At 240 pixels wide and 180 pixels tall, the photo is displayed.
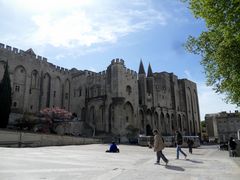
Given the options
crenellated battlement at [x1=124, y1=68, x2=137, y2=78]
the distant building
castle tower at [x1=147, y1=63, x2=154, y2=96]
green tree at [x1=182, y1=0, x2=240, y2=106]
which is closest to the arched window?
crenellated battlement at [x1=124, y1=68, x2=137, y2=78]

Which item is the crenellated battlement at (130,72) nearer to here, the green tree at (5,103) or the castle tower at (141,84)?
the castle tower at (141,84)

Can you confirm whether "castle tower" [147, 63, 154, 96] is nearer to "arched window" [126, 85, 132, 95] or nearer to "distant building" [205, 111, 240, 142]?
"arched window" [126, 85, 132, 95]

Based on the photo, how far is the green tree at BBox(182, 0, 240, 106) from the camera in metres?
9.70

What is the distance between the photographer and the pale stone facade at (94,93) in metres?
42.6

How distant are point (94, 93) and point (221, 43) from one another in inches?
1550

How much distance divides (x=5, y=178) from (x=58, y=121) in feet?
115

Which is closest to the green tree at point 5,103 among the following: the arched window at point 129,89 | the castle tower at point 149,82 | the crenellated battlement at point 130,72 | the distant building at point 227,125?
the arched window at point 129,89

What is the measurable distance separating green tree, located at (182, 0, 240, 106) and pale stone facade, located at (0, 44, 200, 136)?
31381 millimetres

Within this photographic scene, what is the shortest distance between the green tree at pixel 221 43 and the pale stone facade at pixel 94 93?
31381 mm

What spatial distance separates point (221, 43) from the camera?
10625mm

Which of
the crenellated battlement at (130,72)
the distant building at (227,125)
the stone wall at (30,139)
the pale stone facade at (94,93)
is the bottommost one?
the stone wall at (30,139)

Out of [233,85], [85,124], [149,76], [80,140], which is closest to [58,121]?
[85,124]

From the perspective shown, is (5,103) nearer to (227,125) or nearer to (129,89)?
(129,89)

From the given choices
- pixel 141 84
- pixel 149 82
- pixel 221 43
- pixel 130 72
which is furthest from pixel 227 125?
pixel 221 43
